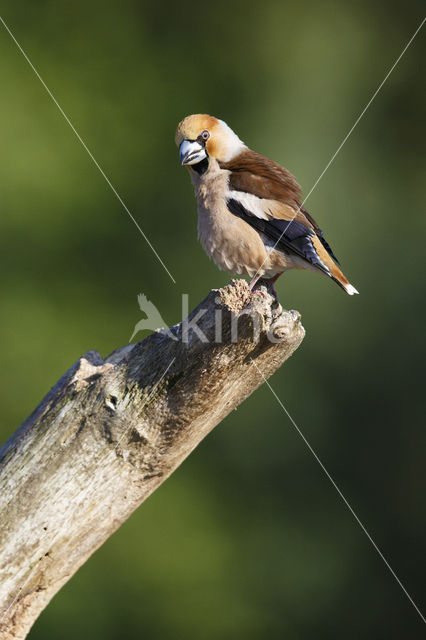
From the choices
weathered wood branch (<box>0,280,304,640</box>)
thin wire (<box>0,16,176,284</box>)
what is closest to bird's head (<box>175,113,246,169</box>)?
weathered wood branch (<box>0,280,304,640</box>)

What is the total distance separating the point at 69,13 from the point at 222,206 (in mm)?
4793

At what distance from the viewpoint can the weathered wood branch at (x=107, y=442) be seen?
2.90 metres

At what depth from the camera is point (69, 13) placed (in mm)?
7746

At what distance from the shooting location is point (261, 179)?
3.78m

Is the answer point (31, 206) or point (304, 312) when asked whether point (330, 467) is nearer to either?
point (304, 312)

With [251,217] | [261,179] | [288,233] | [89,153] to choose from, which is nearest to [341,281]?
[288,233]

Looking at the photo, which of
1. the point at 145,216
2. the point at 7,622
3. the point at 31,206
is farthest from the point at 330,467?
the point at 7,622

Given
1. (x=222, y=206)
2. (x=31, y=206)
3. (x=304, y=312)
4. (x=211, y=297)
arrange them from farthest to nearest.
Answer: (x=31, y=206) < (x=304, y=312) < (x=222, y=206) < (x=211, y=297)

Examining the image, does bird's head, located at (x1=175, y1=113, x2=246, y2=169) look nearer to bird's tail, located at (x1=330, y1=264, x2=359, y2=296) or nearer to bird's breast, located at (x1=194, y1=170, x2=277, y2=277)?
bird's breast, located at (x1=194, y1=170, x2=277, y2=277)

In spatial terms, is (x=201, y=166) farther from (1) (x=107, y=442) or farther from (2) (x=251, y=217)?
(1) (x=107, y=442)

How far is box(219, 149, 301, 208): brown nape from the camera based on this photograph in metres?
3.74

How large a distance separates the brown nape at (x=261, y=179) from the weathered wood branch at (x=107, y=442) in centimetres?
95

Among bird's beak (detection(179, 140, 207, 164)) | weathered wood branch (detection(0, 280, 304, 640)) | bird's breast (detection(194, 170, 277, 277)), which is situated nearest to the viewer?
weathered wood branch (detection(0, 280, 304, 640))

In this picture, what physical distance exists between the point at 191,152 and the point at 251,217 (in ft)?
1.56
